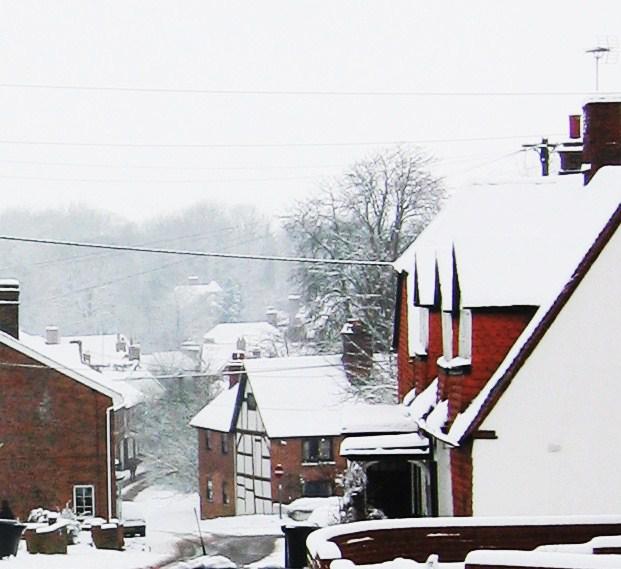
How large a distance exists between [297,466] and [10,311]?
49.4 feet

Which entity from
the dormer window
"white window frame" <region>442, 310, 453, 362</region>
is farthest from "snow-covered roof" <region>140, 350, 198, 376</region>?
"white window frame" <region>442, 310, 453, 362</region>

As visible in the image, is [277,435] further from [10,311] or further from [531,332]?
[531,332]

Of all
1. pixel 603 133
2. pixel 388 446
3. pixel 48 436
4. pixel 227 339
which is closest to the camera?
pixel 603 133

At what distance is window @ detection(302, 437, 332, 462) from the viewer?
1939 inches

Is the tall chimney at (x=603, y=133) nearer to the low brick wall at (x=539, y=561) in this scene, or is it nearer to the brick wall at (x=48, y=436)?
the low brick wall at (x=539, y=561)

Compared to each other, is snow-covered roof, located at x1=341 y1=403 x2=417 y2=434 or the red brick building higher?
snow-covered roof, located at x1=341 y1=403 x2=417 y2=434

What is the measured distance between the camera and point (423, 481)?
76.6 ft

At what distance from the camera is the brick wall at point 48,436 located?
38219mm

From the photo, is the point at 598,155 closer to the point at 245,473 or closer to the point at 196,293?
the point at 245,473

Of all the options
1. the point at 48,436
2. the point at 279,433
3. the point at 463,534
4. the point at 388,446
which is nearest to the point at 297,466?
the point at 279,433

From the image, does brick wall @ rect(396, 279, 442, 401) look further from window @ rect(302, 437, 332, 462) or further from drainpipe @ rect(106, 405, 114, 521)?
window @ rect(302, 437, 332, 462)

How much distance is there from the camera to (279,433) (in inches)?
1933

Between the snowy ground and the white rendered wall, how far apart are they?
6.93 m

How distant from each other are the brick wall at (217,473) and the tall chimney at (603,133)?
3633 cm
